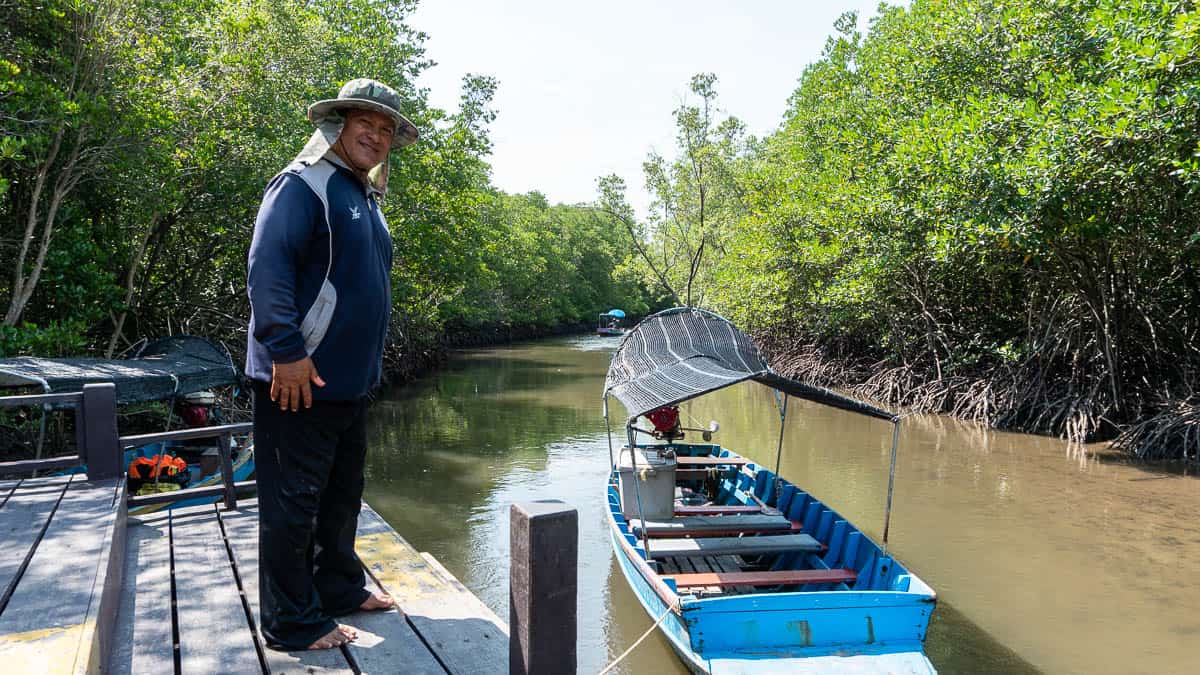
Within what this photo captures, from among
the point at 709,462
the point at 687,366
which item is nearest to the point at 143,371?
the point at 687,366

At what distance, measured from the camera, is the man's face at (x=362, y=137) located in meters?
2.70

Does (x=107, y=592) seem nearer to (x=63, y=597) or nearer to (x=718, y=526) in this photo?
(x=63, y=597)

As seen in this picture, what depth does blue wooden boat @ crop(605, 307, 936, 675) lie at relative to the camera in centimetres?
450

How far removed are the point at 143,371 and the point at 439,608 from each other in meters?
5.56

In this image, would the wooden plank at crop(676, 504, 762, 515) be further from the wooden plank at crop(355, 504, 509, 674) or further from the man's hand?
the man's hand

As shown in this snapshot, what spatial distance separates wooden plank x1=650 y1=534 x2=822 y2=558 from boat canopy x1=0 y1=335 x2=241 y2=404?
15.9 feet

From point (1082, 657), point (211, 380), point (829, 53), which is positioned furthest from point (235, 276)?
point (829, 53)

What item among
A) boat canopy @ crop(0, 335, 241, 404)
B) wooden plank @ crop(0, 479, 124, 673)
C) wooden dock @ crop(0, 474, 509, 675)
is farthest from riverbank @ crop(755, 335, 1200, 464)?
wooden plank @ crop(0, 479, 124, 673)

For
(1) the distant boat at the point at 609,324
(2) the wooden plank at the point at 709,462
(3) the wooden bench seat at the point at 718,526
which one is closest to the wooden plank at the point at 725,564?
(3) the wooden bench seat at the point at 718,526

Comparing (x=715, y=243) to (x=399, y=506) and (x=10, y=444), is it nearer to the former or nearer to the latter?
(x=399, y=506)

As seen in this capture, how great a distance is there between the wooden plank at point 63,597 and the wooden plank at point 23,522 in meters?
0.03

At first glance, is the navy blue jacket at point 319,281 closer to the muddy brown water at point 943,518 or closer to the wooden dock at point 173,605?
the wooden dock at point 173,605

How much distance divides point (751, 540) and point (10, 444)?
8.45 m

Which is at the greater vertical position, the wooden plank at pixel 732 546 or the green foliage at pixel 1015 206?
the green foliage at pixel 1015 206
